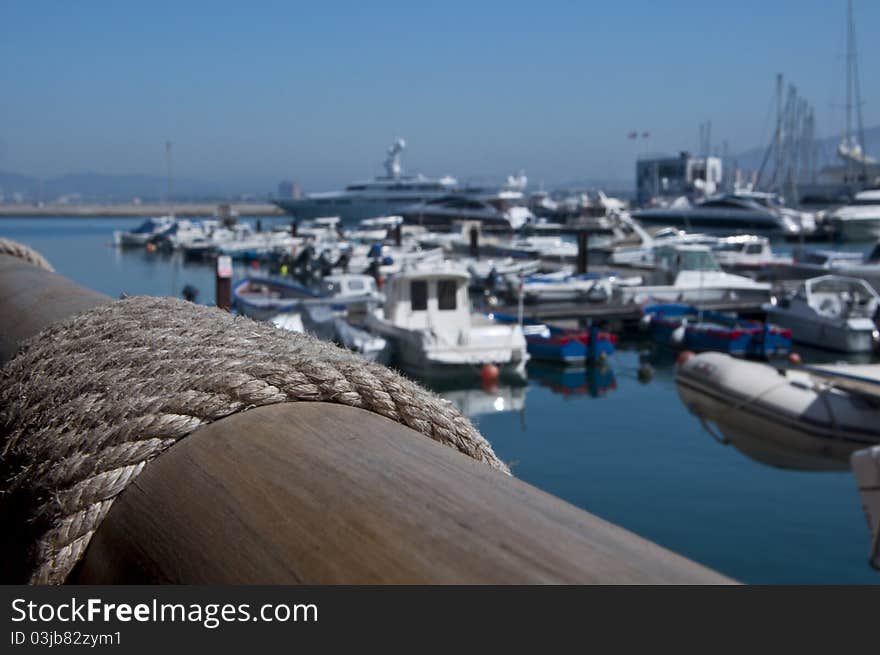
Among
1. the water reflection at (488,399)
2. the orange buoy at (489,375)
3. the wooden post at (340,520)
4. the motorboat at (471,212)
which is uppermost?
the motorboat at (471,212)

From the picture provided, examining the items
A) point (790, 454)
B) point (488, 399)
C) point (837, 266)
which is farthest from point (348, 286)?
point (790, 454)

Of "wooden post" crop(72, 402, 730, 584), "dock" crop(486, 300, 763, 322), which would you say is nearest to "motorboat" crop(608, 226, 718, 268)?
"dock" crop(486, 300, 763, 322)

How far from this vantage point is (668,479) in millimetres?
12109

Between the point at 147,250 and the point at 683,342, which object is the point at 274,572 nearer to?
the point at 683,342

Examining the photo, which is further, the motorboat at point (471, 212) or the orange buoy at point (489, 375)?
the motorboat at point (471, 212)

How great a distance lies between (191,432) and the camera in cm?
115

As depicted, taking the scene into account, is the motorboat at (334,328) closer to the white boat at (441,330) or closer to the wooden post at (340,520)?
the white boat at (441,330)

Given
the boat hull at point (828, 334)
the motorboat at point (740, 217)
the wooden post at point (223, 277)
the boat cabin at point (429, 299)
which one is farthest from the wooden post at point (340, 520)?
the motorboat at point (740, 217)

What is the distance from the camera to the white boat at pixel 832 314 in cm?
2134

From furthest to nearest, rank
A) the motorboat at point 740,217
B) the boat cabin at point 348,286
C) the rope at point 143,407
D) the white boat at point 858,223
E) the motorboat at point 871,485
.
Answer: the white boat at point 858,223 < the motorboat at point 740,217 < the boat cabin at point 348,286 < the motorboat at point 871,485 < the rope at point 143,407

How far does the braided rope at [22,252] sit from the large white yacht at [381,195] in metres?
74.1

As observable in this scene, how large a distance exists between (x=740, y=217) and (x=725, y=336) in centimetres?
4508

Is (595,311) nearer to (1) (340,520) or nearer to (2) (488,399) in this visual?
(2) (488,399)

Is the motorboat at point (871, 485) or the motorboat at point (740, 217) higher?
the motorboat at point (740, 217)
